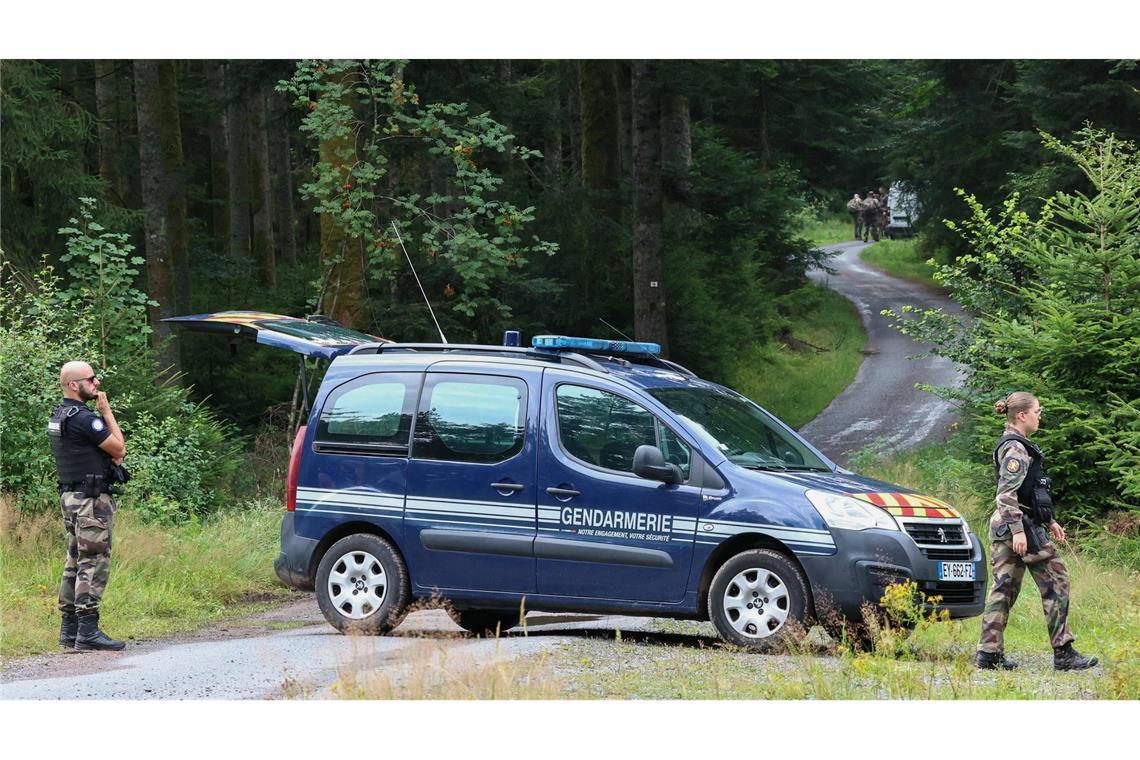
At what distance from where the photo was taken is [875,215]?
52281 millimetres

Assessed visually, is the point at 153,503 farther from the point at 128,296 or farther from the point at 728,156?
the point at 728,156

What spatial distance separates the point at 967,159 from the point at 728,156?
28.8ft

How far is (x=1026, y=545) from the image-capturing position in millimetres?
8109

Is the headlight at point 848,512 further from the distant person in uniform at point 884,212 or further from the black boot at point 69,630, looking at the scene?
the distant person in uniform at point 884,212

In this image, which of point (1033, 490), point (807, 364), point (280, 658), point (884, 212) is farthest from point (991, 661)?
point (884, 212)

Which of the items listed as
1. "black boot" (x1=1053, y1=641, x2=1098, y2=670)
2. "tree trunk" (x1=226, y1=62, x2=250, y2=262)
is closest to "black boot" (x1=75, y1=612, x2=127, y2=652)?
"black boot" (x1=1053, y1=641, x2=1098, y2=670)

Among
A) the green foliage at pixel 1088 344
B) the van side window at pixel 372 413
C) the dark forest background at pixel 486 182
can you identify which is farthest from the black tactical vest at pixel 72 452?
the green foliage at pixel 1088 344

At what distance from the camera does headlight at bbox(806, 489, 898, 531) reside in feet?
27.4

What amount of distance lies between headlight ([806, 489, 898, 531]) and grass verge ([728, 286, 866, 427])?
54.4 feet

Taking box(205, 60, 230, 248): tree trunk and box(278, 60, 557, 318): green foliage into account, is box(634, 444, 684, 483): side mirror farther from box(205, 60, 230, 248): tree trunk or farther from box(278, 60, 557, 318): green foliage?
box(205, 60, 230, 248): tree trunk

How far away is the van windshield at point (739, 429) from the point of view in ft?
29.3

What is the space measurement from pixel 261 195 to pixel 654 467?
80.0 feet

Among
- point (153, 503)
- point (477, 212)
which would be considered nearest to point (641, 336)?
point (477, 212)

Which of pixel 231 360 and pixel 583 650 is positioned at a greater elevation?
pixel 231 360
